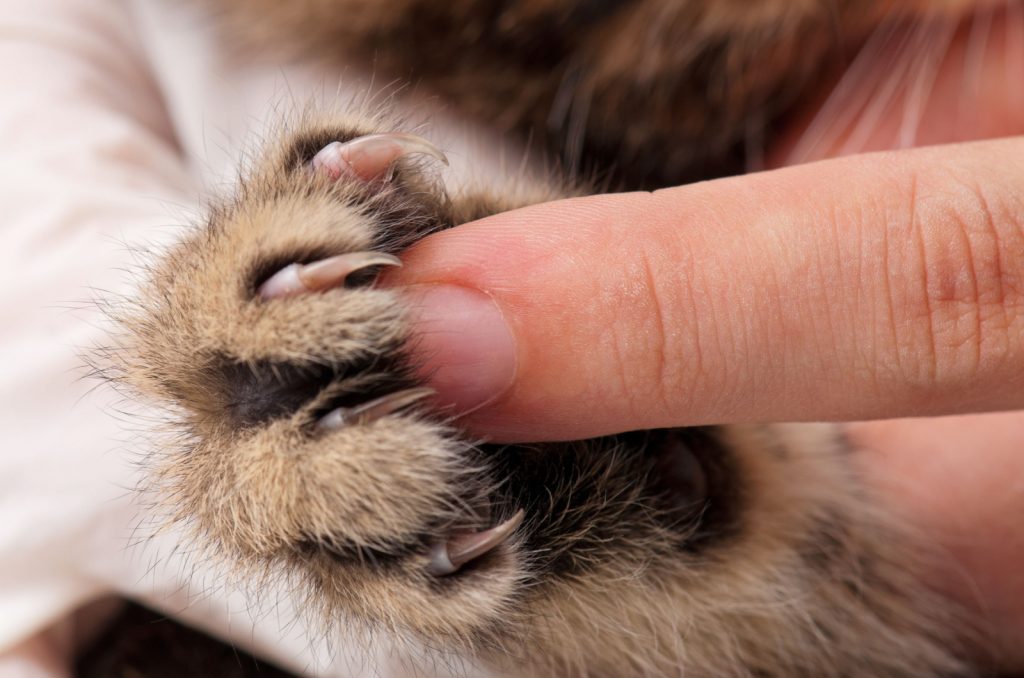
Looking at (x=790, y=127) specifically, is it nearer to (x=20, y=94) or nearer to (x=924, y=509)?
(x=924, y=509)

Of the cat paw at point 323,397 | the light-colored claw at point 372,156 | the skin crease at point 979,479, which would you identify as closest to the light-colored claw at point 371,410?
the cat paw at point 323,397

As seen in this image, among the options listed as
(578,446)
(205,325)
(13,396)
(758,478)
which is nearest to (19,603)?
(13,396)

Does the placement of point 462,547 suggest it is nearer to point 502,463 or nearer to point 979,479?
point 502,463

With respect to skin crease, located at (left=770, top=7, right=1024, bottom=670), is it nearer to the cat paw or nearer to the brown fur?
the brown fur

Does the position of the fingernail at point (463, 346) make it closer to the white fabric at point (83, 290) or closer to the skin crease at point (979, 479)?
the white fabric at point (83, 290)

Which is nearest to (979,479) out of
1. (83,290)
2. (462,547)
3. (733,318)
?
(733,318)

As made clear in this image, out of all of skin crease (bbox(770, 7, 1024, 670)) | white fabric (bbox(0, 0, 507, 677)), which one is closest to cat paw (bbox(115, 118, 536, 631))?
white fabric (bbox(0, 0, 507, 677))
